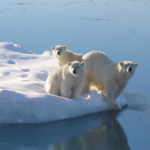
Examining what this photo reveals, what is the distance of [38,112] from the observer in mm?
6195

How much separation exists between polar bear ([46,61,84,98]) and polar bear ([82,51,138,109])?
64 cm

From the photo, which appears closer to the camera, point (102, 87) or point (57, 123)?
point (57, 123)

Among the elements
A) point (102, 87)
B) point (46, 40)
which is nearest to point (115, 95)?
point (102, 87)

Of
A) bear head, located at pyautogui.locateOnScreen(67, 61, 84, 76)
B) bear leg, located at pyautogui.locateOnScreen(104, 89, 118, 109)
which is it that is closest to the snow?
bear leg, located at pyautogui.locateOnScreen(104, 89, 118, 109)

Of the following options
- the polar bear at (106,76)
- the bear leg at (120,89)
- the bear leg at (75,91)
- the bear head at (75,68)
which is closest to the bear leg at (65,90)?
the bear leg at (75,91)

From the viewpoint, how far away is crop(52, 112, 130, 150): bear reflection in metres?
5.48

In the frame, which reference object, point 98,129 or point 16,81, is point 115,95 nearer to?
point 98,129

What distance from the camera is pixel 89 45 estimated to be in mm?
11953

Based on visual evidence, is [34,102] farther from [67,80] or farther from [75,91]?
[75,91]

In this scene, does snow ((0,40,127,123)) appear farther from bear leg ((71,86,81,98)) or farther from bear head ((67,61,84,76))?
bear head ((67,61,84,76))

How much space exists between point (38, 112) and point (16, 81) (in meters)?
1.86

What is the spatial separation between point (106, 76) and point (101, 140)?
5.60 ft

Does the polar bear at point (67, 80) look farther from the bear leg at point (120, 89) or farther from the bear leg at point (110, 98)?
the bear leg at point (120, 89)

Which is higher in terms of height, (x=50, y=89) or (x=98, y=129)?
(x=50, y=89)
